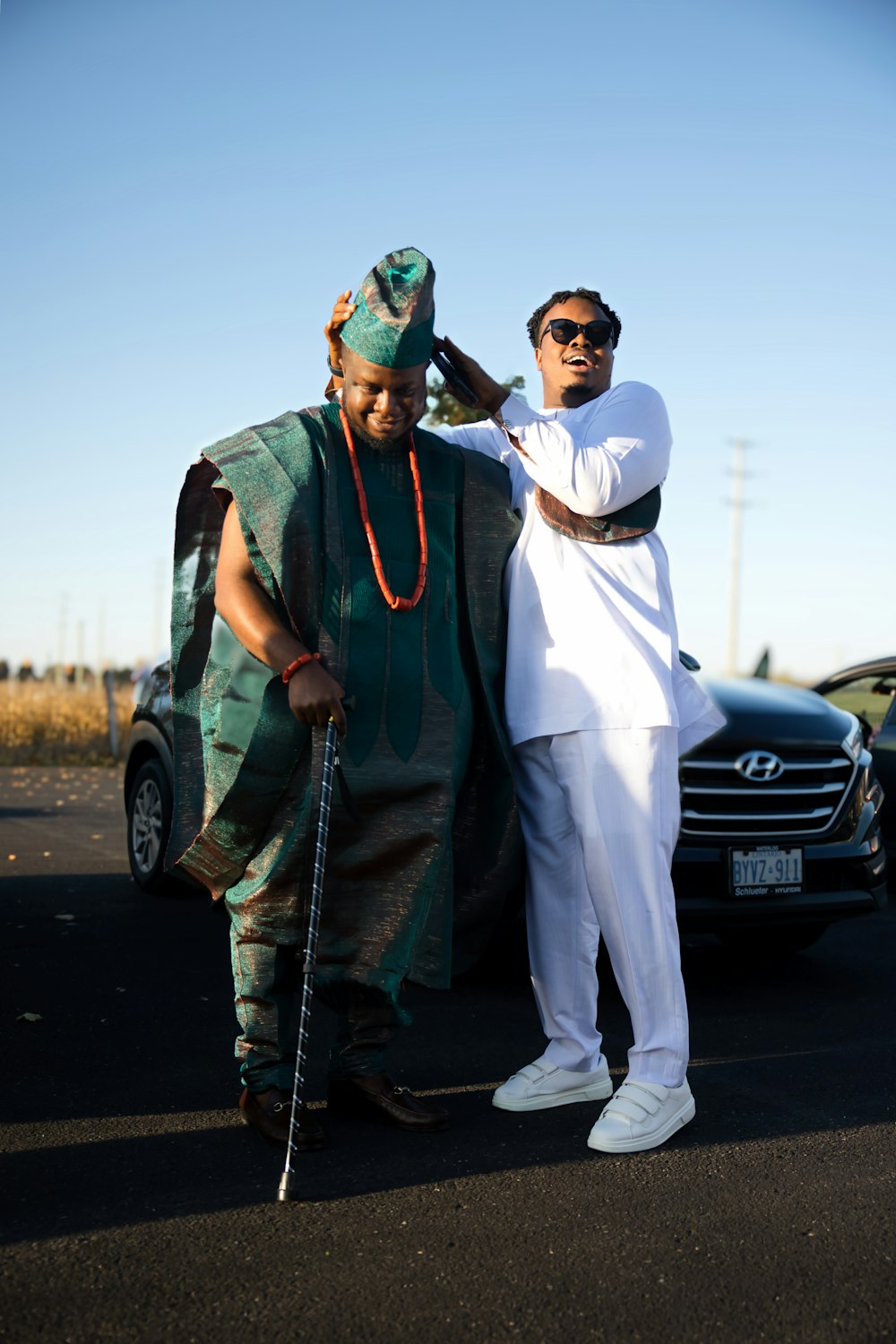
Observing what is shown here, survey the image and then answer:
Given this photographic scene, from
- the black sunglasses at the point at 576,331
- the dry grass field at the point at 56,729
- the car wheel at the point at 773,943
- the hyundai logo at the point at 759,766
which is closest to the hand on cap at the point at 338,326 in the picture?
the black sunglasses at the point at 576,331

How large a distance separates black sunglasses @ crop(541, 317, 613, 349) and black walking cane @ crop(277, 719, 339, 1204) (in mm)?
1407

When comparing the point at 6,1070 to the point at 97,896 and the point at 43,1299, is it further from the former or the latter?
the point at 97,896

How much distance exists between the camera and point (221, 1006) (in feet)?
15.9

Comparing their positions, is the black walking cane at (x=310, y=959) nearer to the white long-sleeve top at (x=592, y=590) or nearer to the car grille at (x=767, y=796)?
the white long-sleeve top at (x=592, y=590)

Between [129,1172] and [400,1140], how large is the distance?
2.24 feet

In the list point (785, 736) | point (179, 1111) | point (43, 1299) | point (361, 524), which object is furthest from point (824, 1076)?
point (43, 1299)

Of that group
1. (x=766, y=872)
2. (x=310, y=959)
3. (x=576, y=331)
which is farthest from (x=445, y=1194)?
(x=766, y=872)

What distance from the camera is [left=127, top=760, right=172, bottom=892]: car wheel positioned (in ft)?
23.0

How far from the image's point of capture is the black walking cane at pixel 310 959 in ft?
9.69

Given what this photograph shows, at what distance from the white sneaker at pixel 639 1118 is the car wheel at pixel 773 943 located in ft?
8.22

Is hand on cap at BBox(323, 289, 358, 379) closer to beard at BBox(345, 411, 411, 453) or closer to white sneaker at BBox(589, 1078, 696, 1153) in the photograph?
beard at BBox(345, 411, 411, 453)

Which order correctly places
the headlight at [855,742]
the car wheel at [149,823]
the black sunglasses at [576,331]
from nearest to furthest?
the black sunglasses at [576,331] → the headlight at [855,742] → the car wheel at [149,823]

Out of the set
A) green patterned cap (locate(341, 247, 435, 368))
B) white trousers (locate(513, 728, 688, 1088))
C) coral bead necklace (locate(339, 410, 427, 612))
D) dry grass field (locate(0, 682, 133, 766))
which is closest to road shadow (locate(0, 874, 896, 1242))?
white trousers (locate(513, 728, 688, 1088))

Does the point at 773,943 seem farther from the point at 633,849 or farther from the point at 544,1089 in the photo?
the point at 633,849
